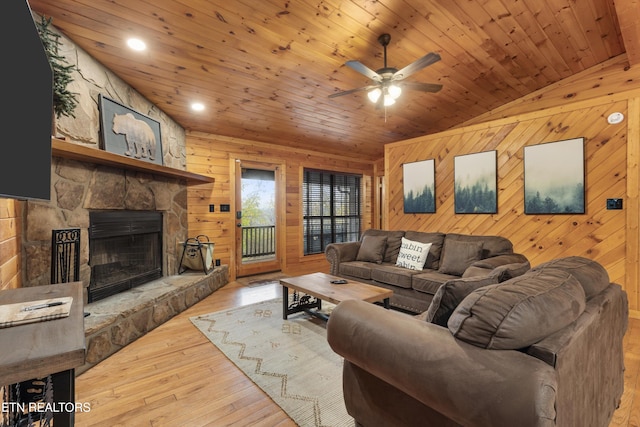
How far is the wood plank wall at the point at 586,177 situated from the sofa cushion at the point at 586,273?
2330 millimetres

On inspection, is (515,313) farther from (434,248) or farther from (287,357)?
(434,248)

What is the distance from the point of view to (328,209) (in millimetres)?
6445

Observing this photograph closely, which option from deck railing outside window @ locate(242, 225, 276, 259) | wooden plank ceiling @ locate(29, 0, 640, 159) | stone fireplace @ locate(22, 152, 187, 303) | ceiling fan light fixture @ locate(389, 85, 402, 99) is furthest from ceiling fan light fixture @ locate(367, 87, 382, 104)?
deck railing outside window @ locate(242, 225, 276, 259)

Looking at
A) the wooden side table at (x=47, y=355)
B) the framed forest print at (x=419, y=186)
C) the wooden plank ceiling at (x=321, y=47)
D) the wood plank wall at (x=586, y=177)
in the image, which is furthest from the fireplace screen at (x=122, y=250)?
the wood plank wall at (x=586, y=177)

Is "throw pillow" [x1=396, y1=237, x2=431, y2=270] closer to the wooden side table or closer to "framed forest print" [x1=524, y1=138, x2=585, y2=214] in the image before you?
"framed forest print" [x1=524, y1=138, x2=585, y2=214]

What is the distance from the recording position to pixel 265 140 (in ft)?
17.3

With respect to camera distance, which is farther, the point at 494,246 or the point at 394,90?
the point at 494,246

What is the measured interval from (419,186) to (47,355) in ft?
15.1

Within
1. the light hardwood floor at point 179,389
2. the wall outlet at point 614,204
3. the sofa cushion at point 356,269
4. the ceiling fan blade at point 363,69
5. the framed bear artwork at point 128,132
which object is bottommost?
the light hardwood floor at point 179,389

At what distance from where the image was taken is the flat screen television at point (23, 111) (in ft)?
3.06

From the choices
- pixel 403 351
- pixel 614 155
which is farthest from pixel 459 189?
pixel 403 351

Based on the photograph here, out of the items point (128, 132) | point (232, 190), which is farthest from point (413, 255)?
point (128, 132)

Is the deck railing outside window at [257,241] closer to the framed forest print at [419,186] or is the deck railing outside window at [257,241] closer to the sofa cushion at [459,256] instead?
the framed forest print at [419,186]

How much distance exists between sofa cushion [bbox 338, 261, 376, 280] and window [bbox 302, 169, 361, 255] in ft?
7.03
